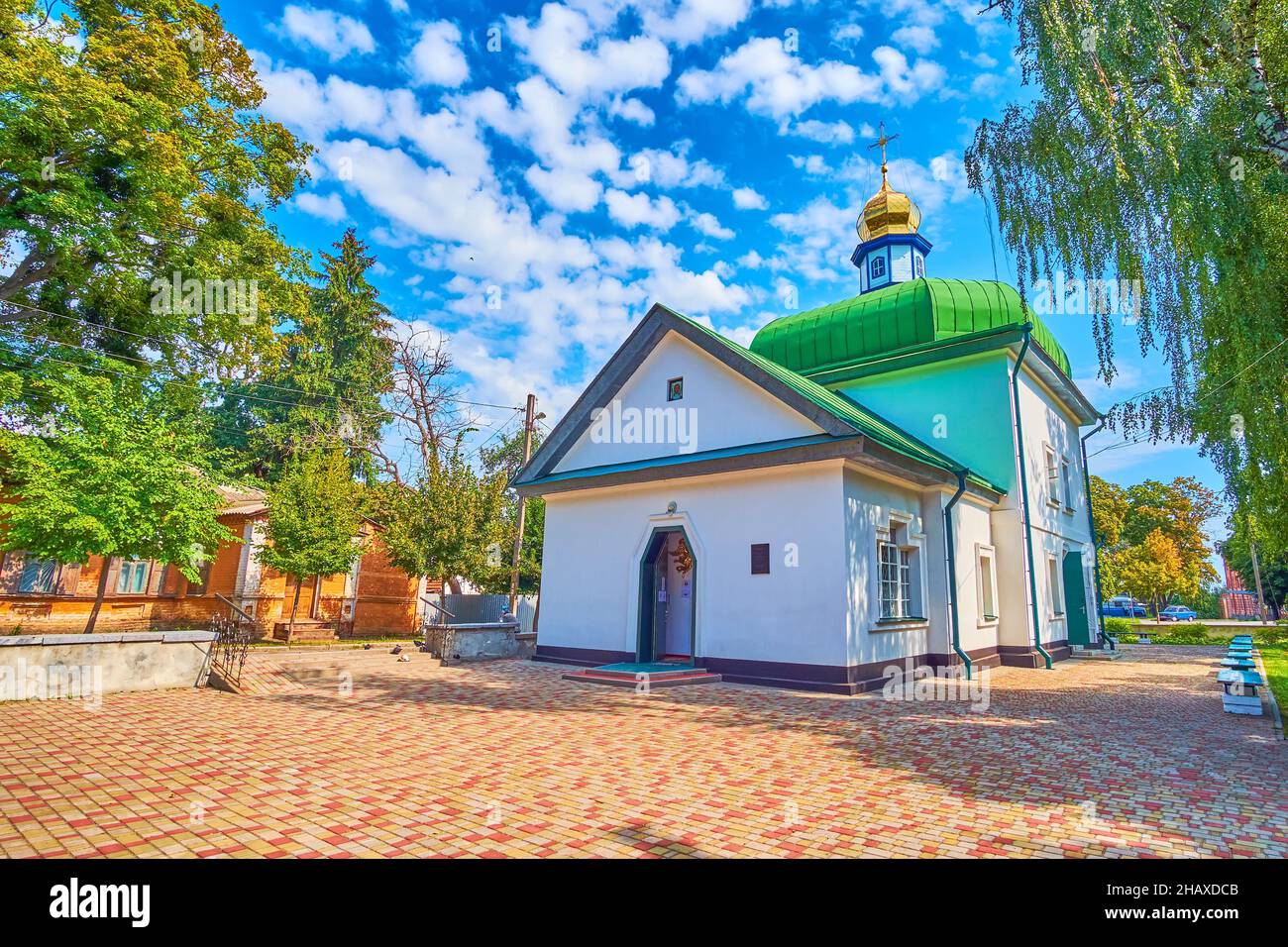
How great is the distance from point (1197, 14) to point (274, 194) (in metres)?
19.7

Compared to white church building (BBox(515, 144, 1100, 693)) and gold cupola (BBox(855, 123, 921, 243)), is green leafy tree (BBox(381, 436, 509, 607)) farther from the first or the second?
gold cupola (BBox(855, 123, 921, 243))

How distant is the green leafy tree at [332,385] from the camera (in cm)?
2805

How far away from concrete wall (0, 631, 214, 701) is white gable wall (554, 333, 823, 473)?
7876 millimetres

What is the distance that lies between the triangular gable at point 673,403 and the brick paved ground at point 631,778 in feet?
16.0

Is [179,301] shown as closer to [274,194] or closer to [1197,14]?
[274,194]

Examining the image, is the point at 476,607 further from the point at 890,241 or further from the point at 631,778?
the point at 890,241

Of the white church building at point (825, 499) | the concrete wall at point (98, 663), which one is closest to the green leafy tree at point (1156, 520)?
the white church building at point (825, 499)

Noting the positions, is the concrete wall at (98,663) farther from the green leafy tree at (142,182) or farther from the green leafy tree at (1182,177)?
the green leafy tree at (1182,177)

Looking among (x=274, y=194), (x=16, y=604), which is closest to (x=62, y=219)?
(x=274, y=194)

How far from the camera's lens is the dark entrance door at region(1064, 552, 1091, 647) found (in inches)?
663

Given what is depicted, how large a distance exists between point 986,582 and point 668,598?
7.11 metres

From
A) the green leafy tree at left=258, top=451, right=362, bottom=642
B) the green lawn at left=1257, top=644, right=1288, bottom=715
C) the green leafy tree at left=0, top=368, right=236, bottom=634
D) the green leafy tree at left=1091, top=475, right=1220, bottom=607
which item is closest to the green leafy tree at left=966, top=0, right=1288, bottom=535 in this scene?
the green lawn at left=1257, top=644, right=1288, bottom=715

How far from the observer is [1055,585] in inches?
645
